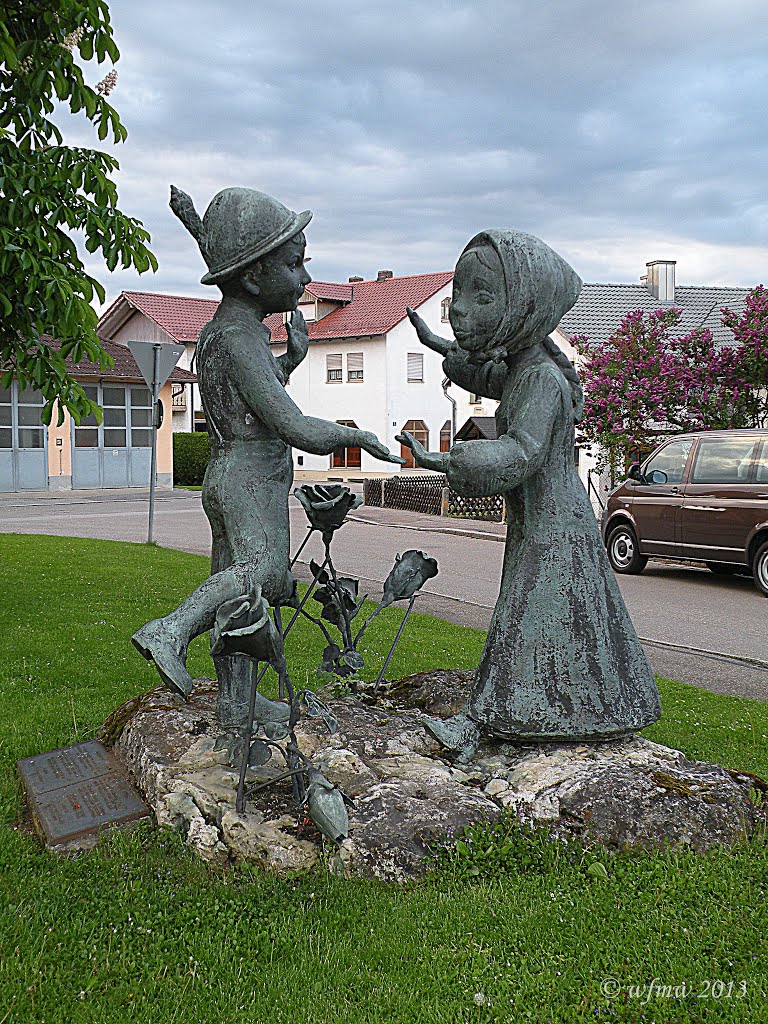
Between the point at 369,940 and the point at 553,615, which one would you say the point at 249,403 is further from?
the point at 369,940

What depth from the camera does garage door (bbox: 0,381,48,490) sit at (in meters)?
29.9

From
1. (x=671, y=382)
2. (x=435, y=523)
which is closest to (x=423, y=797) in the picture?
(x=671, y=382)

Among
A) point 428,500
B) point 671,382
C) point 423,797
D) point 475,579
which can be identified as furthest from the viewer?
point 428,500

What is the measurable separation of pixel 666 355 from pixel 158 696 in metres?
14.3

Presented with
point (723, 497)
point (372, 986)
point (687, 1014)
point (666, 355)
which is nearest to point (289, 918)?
point (372, 986)

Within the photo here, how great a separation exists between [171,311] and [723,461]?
1351 inches

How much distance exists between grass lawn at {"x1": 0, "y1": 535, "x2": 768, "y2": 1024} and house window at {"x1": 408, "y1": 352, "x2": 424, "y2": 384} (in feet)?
119

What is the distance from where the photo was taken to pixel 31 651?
22.7ft

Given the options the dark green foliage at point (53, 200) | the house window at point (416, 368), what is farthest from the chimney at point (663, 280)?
the dark green foliage at point (53, 200)

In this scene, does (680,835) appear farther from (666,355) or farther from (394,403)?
(394,403)

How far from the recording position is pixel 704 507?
470 inches

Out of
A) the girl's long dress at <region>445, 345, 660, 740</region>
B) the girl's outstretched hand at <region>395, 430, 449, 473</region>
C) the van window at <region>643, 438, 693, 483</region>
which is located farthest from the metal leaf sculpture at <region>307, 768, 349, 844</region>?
the van window at <region>643, 438, 693, 483</region>

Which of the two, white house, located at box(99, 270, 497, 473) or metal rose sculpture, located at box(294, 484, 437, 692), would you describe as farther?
white house, located at box(99, 270, 497, 473)

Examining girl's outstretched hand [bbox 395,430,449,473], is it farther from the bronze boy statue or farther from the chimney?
the chimney
